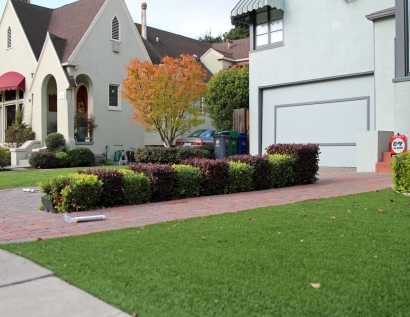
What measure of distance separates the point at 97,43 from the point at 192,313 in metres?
21.8

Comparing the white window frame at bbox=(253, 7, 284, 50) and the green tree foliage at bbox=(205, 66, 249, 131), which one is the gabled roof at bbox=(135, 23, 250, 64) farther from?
the white window frame at bbox=(253, 7, 284, 50)

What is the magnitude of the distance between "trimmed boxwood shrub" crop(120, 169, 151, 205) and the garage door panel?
972 centimetres

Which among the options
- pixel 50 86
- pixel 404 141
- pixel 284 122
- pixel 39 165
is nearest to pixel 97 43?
pixel 50 86

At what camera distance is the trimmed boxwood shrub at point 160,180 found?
8.70 meters

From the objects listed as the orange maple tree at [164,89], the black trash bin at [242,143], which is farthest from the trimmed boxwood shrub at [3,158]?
the black trash bin at [242,143]

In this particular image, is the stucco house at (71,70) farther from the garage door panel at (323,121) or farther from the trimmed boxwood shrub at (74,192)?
the trimmed boxwood shrub at (74,192)

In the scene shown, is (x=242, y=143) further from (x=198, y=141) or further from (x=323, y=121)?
(x=323, y=121)

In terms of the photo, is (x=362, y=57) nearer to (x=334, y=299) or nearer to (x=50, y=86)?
(x=334, y=299)

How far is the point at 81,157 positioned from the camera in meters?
20.4

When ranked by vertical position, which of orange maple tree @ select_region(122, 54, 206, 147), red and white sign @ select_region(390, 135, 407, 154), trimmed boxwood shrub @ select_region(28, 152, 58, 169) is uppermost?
orange maple tree @ select_region(122, 54, 206, 147)

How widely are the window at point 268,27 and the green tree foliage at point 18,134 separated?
12.1 m

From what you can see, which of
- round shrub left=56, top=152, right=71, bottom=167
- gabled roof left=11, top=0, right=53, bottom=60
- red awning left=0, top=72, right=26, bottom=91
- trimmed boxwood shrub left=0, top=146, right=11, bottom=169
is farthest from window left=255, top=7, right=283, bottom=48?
red awning left=0, top=72, right=26, bottom=91

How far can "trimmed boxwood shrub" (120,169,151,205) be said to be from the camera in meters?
8.29

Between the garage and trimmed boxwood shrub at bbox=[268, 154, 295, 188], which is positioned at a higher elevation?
the garage
